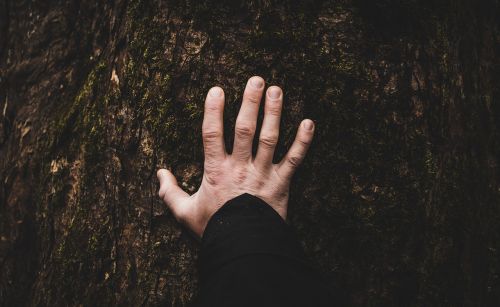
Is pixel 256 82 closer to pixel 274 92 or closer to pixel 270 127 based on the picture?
pixel 274 92

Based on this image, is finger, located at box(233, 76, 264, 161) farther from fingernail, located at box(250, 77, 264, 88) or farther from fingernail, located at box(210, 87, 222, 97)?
fingernail, located at box(210, 87, 222, 97)

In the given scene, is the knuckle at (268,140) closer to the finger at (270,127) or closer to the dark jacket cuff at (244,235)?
the finger at (270,127)

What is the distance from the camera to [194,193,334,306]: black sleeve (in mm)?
1375

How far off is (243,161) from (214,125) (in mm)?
243

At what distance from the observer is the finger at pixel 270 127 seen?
5.50 ft

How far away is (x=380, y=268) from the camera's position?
1.79 meters

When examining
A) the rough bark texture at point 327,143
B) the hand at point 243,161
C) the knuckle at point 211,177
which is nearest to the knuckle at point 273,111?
the hand at point 243,161

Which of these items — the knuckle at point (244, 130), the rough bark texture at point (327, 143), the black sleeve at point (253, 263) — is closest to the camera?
the black sleeve at point (253, 263)

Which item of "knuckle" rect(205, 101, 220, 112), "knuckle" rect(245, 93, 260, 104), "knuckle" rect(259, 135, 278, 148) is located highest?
"knuckle" rect(245, 93, 260, 104)

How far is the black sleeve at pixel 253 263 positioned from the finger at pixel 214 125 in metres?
0.27

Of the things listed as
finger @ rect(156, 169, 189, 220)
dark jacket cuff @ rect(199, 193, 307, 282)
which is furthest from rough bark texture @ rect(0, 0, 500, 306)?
dark jacket cuff @ rect(199, 193, 307, 282)

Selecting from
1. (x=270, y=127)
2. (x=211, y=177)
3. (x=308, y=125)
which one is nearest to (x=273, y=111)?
(x=270, y=127)

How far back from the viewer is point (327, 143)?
5.86ft

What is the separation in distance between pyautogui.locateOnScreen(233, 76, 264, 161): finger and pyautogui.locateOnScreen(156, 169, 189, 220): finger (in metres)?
0.38
